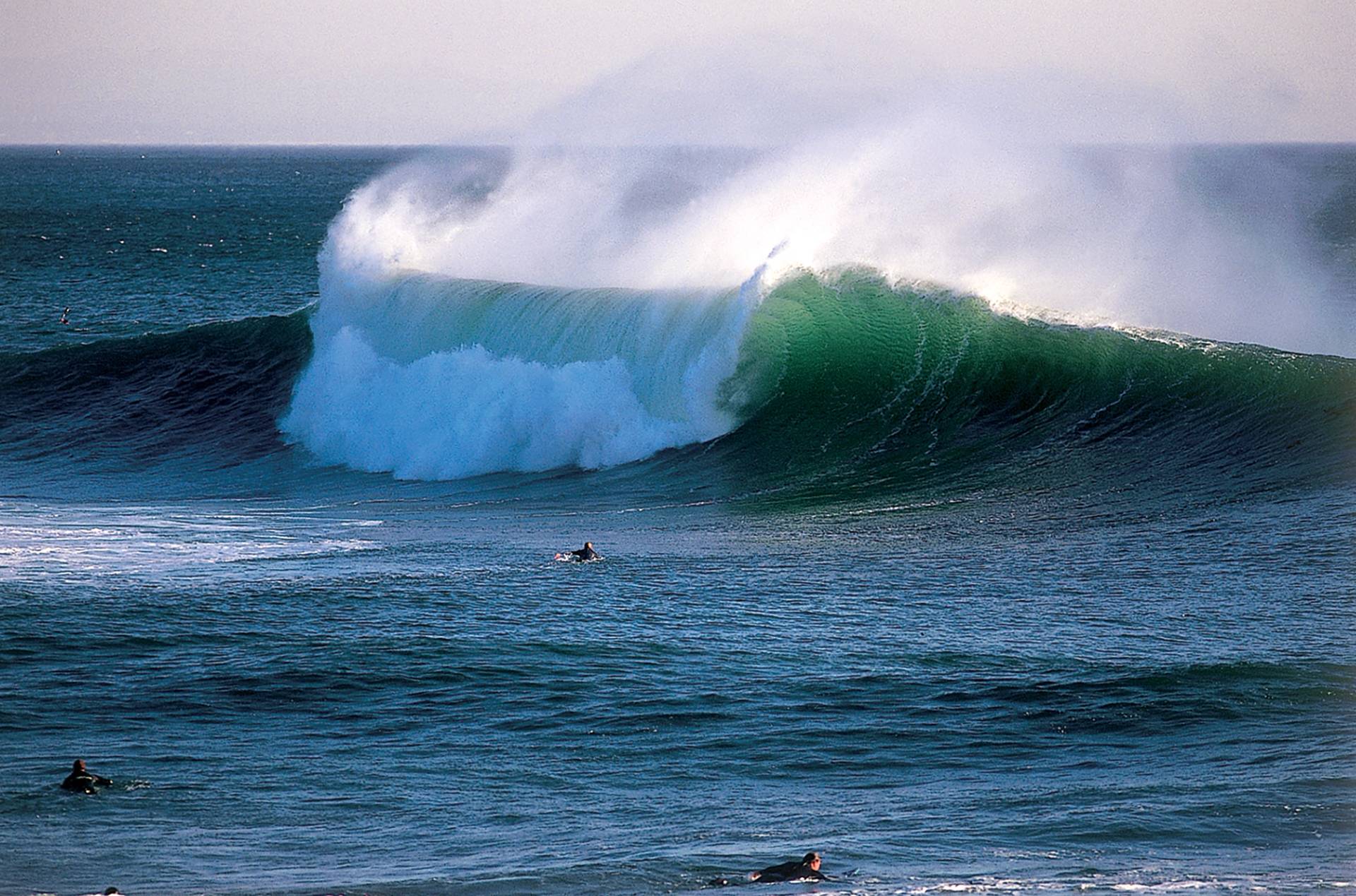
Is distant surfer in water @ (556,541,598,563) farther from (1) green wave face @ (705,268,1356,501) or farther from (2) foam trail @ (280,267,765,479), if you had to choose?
(2) foam trail @ (280,267,765,479)

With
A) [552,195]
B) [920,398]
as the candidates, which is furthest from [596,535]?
[552,195]

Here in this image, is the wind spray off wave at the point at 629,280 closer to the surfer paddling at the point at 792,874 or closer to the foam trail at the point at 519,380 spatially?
the foam trail at the point at 519,380

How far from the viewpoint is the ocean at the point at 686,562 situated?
31.6 feet

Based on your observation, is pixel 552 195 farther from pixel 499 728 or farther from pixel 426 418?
pixel 499 728

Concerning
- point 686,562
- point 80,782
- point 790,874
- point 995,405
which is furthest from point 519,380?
point 790,874

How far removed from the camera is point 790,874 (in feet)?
28.2

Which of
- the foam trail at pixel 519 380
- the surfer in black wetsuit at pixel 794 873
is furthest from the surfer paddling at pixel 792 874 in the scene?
the foam trail at pixel 519 380

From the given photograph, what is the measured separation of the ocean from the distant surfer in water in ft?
1.08

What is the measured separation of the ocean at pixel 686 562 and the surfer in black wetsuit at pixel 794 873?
0.31 m

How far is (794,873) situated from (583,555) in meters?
7.24

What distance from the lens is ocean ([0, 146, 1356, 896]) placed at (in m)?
9.62

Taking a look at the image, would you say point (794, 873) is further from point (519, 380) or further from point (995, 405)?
point (519, 380)

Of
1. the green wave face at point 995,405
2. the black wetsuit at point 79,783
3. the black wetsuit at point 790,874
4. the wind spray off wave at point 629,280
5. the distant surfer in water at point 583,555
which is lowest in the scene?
the black wetsuit at point 790,874

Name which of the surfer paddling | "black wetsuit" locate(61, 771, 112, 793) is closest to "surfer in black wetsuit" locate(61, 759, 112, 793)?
"black wetsuit" locate(61, 771, 112, 793)
